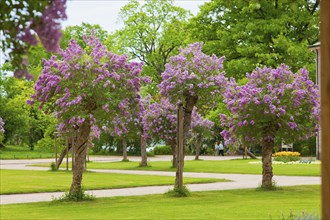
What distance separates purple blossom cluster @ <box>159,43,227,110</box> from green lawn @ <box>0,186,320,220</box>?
115 inches

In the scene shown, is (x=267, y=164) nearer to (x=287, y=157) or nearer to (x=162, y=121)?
(x=162, y=121)

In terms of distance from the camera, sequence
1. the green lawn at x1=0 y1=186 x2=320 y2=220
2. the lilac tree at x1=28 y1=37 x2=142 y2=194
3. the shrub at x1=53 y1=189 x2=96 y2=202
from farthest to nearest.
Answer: the shrub at x1=53 y1=189 x2=96 y2=202 → the lilac tree at x1=28 y1=37 x2=142 y2=194 → the green lawn at x1=0 y1=186 x2=320 y2=220

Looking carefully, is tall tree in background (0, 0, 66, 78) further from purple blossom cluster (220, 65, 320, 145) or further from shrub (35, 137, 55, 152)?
shrub (35, 137, 55, 152)

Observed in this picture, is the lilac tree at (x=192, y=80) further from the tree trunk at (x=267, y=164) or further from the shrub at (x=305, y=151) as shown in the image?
the shrub at (x=305, y=151)

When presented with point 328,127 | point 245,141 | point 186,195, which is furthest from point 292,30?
point 328,127

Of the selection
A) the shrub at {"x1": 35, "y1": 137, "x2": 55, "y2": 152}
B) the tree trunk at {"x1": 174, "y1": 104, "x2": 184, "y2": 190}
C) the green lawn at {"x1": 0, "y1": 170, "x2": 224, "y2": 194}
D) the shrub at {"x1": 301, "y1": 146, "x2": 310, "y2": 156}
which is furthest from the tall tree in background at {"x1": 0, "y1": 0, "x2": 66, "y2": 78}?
the shrub at {"x1": 301, "y1": 146, "x2": 310, "y2": 156}

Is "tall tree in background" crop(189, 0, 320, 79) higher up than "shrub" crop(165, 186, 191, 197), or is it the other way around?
"tall tree in background" crop(189, 0, 320, 79)

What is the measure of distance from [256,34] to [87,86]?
92.9 ft

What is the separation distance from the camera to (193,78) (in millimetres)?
20156

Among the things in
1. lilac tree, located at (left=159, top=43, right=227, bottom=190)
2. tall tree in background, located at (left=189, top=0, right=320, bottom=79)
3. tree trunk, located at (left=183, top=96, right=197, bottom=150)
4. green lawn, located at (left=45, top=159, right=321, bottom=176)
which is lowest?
green lawn, located at (left=45, top=159, right=321, bottom=176)

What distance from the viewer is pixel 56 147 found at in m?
37.2

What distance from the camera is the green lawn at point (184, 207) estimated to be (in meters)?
14.2

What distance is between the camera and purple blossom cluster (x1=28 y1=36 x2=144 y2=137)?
679 inches

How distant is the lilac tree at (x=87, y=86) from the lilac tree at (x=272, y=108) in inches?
173
